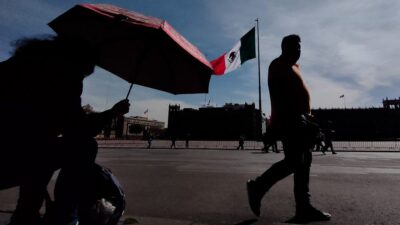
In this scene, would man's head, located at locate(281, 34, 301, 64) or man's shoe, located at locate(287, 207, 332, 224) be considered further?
man's head, located at locate(281, 34, 301, 64)

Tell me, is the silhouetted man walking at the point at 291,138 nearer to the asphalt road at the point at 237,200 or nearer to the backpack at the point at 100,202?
the asphalt road at the point at 237,200

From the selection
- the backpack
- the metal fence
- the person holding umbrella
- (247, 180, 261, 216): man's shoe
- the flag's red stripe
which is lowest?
(247, 180, 261, 216): man's shoe

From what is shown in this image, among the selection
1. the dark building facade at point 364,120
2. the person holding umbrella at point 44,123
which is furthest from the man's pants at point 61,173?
the dark building facade at point 364,120

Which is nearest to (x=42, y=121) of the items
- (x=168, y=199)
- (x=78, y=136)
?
(x=78, y=136)

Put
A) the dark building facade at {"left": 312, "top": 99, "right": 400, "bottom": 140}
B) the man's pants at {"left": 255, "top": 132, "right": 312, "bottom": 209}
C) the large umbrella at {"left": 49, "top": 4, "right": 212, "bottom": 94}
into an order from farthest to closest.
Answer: the dark building facade at {"left": 312, "top": 99, "right": 400, "bottom": 140} < the man's pants at {"left": 255, "top": 132, "right": 312, "bottom": 209} < the large umbrella at {"left": 49, "top": 4, "right": 212, "bottom": 94}

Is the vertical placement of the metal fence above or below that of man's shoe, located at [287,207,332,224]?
above

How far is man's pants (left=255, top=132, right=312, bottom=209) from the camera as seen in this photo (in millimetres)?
3141

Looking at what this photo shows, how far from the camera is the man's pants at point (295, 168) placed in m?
3.14

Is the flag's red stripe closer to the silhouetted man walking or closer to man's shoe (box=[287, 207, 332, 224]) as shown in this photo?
the silhouetted man walking

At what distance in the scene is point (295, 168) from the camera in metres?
3.17

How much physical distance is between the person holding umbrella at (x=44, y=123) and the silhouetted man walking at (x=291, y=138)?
1.86 metres

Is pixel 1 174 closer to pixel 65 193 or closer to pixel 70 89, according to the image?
pixel 65 193

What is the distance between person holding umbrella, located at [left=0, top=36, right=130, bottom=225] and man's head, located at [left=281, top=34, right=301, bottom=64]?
7.24ft

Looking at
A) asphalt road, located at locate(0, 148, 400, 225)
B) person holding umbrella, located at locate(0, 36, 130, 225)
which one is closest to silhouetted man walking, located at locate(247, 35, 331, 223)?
asphalt road, located at locate(0, 148, 400, 225)
